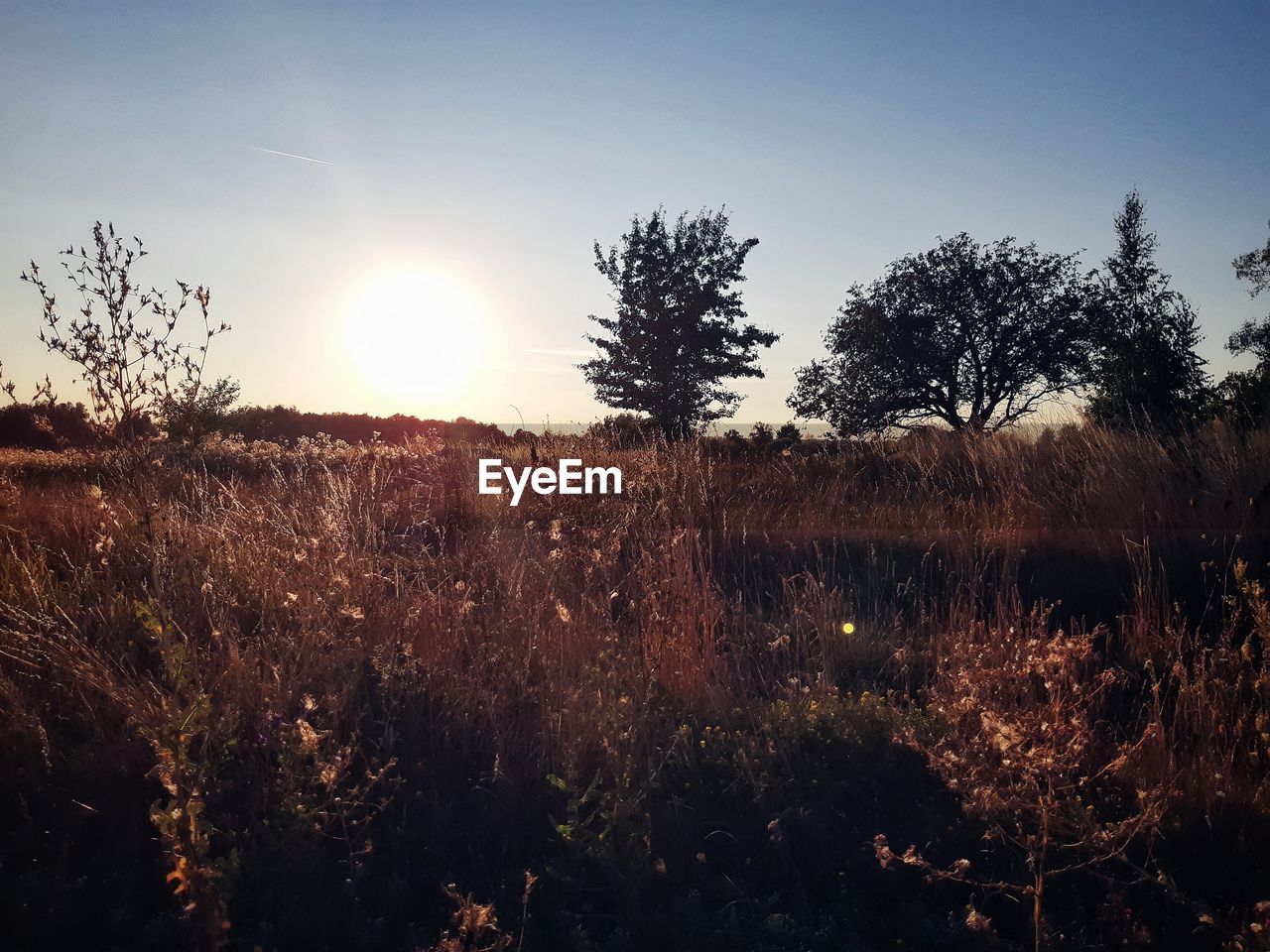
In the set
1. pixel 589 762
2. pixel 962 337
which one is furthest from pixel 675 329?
pixel 589 762

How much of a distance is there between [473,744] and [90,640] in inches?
89.3

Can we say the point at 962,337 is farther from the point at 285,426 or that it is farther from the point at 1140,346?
the point at 285,426

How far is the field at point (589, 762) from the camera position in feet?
8.61

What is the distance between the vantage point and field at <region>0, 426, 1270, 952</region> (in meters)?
2.62

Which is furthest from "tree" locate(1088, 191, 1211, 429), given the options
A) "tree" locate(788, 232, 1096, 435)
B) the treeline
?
the treeline

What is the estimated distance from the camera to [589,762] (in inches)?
138

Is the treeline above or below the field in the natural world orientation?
above

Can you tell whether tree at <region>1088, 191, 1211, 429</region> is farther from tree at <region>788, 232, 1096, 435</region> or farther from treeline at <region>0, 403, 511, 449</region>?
treeline at <region>0, 403, 511, 449</region>

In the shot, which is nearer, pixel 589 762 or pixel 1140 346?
pixel 589 762

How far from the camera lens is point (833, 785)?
10.7ft

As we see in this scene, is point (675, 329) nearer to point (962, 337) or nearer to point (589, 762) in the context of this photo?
point (962, 337)

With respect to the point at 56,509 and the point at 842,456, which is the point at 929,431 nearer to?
the point at 842,456

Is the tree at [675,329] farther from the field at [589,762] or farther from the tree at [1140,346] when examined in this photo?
the field at [589,762]

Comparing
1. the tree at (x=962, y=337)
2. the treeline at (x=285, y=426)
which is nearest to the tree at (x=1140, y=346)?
the tree at (x=962, y=337)
